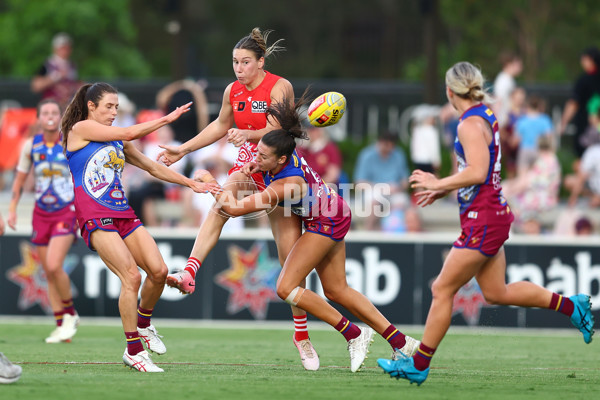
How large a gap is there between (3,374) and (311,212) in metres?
2.77

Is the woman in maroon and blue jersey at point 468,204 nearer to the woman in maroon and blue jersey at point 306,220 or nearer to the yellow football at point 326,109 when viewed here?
the woman in maroon and blue jersey at point 306,220

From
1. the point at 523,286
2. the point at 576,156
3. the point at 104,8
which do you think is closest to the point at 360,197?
the point at 576,156

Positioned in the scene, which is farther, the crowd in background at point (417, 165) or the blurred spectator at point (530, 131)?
the blurred spectator at point (530, 131)

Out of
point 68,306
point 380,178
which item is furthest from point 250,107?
point 380,178

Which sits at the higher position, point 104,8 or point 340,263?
point 104,8

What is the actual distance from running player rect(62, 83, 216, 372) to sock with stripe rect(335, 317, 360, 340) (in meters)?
1.56

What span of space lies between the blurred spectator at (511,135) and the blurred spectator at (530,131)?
140 mm

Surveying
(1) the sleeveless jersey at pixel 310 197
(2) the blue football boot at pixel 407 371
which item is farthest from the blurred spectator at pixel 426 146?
(2) the blue football boot at pixel 407 371

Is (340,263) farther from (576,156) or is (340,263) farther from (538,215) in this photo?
(576,156)

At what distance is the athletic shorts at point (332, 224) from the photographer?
8.12 m

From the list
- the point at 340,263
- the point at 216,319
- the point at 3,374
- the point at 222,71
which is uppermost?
the point at 222,71

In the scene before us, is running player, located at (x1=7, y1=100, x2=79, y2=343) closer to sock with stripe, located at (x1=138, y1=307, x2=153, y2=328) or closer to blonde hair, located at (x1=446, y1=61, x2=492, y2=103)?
sock with stripe, located at (x1=138, y1=307, x2=153, y2=328)

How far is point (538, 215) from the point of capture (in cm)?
1494

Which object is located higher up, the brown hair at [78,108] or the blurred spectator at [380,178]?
the brown hair at [78,108]
